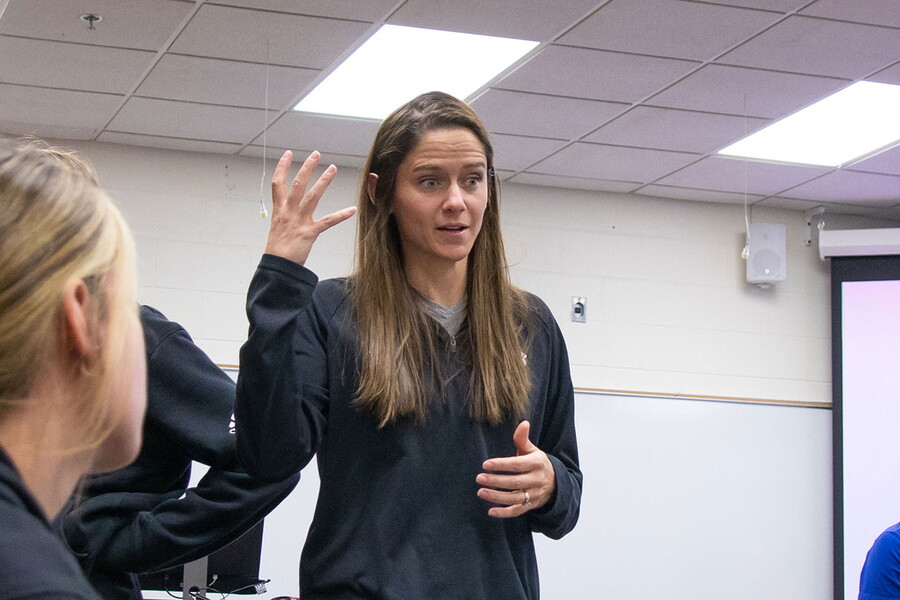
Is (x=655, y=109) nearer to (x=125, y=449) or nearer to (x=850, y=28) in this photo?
(x=850, y=28)

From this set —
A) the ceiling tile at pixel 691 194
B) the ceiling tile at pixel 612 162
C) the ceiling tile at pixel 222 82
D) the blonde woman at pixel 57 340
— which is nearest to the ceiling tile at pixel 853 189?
the ceiling tile at pixel 691 194

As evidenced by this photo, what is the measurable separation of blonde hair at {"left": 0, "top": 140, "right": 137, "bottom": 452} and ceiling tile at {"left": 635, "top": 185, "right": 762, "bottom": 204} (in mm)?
5928

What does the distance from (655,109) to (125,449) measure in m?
4.53

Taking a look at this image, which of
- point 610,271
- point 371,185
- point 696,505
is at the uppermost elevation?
point 610,271

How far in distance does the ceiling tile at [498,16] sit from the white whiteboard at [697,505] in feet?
9.28

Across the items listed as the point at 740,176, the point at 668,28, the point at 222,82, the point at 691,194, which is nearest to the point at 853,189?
the point at 740,176

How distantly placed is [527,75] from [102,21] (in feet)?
5.46

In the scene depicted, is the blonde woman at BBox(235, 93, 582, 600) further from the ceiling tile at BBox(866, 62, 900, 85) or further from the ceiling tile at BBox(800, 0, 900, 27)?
the ceiling tile at BBox(866, 62, 900, 85)

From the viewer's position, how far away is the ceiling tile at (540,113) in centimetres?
497

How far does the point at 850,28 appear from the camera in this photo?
405 centimetres

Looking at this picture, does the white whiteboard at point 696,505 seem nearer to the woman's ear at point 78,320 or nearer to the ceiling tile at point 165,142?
the ceiling tile at point 165,142

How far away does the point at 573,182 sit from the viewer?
646 cm

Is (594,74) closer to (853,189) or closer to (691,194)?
(691,194)

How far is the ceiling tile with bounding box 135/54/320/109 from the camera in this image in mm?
4641
